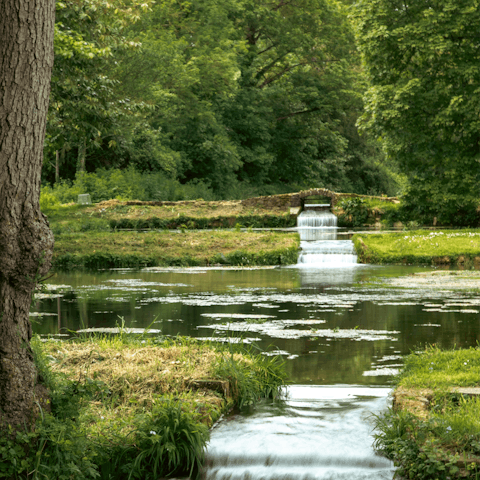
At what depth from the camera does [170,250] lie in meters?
19.2

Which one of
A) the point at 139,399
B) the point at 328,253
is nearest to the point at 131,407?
the point at 139,399

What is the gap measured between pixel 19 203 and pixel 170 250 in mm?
14697

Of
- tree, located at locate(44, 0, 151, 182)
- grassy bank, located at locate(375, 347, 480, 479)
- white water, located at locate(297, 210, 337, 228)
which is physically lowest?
grassy bank, located at locate(375, 347, 480, 479)

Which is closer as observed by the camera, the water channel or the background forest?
the water channel

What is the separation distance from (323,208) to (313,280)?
17.6 m

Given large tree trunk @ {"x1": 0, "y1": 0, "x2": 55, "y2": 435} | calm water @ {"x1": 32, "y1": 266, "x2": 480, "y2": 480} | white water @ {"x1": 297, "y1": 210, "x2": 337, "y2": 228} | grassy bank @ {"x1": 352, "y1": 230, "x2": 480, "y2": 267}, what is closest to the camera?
large tree trunk @ {"x1": 0, "y1": 0, "x2": 55, "y2": 435}

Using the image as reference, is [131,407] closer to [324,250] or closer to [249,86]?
[324,250]

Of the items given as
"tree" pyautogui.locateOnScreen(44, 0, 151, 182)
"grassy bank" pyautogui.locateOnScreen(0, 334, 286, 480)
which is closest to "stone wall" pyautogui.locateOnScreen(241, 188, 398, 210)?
"tree" pyautogui.locateOnScreen(44, 0, 151, 182)

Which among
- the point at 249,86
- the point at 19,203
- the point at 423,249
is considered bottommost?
the point at 423,249

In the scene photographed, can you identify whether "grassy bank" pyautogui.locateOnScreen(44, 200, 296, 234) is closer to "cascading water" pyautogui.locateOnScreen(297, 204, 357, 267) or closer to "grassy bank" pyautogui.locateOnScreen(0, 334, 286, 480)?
"cascading water" pyautogui.locateOnScreen(297, 204, 357, 267)

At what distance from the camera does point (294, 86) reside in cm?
5247

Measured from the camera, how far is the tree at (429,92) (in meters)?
24.9

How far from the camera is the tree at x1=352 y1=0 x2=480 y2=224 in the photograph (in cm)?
2489

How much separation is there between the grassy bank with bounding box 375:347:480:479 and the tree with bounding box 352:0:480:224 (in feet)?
66.7
